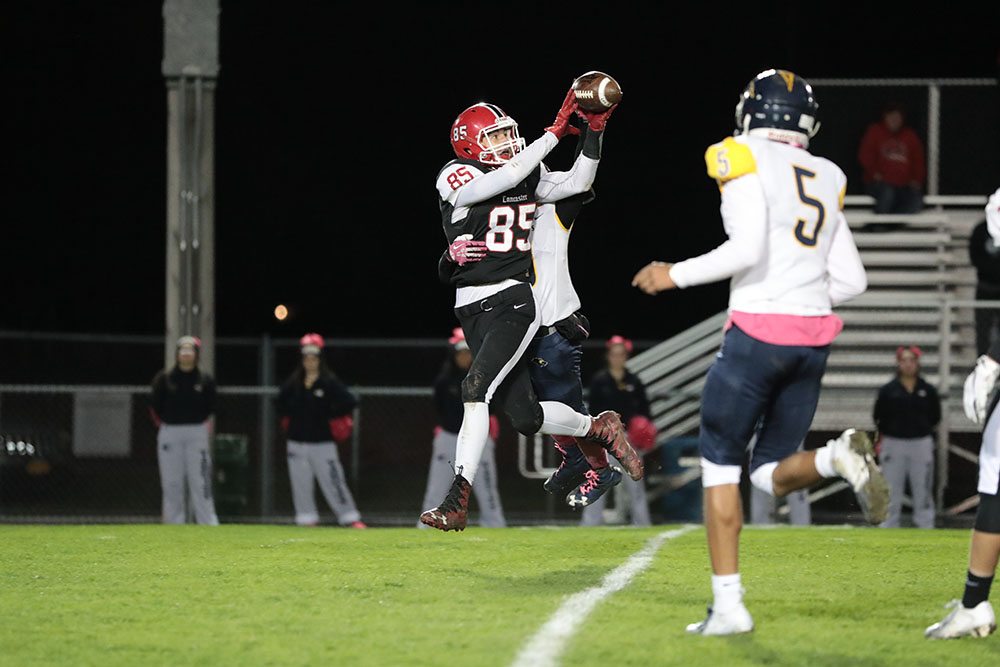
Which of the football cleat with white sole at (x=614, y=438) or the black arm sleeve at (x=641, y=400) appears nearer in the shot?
the football cleat with white sole at (x=614, y=438)

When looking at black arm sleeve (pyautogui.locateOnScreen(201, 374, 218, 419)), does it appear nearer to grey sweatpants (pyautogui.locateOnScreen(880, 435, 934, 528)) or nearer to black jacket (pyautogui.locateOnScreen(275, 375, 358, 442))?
black jacket (pyautogui.locateOnScreen(275, 375, 358, 442))

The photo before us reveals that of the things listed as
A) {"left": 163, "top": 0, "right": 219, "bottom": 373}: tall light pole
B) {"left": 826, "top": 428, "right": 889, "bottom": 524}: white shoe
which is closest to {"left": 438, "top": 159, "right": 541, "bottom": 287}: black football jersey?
{"left": 826, "top": 428, "right": 889, "bottom": 524}: white shoe

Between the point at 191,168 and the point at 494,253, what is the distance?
25.0ft

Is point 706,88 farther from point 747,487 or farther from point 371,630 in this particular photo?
point 371,630

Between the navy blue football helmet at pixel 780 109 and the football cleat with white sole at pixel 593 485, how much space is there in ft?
9.17

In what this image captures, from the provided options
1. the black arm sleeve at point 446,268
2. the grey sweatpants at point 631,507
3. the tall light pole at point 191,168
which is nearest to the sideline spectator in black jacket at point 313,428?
the tall light pole at point 191,168

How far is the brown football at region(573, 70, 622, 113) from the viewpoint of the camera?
21.4ft

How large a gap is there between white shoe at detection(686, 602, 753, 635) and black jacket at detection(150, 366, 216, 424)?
8.86m

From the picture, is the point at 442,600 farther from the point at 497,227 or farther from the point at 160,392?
the point at 160,392

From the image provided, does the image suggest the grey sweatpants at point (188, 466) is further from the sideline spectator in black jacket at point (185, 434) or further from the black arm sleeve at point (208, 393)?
the black arm sleeve at point (208, 393)

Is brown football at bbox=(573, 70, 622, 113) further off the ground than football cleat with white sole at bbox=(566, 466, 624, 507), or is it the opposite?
brown football at bbox=(573, 70, 622, 113)

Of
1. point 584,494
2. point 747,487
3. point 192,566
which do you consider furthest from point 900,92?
point 192,566

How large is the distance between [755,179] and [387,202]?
38001mm

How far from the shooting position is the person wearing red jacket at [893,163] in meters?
15.2
